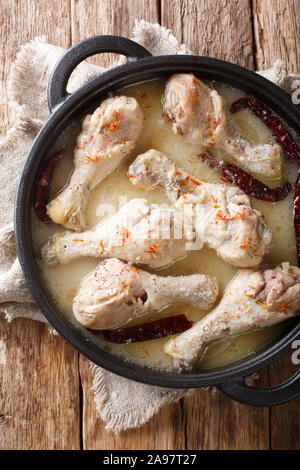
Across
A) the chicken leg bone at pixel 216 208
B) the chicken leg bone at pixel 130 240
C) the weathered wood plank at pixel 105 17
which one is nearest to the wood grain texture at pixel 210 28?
the weathered wood plank at pixel 105 17

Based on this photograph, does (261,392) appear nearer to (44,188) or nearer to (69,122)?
(44,188)

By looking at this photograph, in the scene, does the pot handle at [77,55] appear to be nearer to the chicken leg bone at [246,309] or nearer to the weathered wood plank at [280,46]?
the weathered wood plank at [280,46]

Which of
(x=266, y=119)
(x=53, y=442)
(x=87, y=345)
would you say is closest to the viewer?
(x=87, y=345)

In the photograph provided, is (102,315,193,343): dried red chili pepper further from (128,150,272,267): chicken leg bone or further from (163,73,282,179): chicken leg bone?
(163,73,282,179): chicken leg bone

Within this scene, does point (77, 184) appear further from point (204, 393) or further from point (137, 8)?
point (204, 393)

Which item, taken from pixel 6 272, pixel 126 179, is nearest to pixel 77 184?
pixel 126 179

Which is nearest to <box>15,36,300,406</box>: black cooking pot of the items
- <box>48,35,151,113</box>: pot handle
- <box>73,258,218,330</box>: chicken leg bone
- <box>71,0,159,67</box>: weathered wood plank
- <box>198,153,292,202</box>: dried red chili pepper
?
<box>48,35,151,113</box>: pot handle
